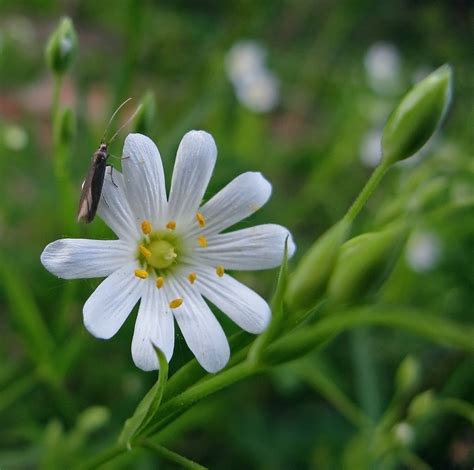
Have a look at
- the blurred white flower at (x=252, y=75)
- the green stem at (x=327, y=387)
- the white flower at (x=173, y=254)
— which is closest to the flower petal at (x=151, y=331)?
the white flower at (x=173, y=254)

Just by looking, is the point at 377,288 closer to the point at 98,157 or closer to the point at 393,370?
the point at 98,157

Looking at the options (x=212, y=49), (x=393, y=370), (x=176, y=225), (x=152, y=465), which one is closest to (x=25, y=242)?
(x=152, y=465)

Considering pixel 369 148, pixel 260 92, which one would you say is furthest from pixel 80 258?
pixel 260 92

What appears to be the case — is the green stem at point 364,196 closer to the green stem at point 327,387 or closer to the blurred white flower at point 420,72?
the green stem at point 327,387

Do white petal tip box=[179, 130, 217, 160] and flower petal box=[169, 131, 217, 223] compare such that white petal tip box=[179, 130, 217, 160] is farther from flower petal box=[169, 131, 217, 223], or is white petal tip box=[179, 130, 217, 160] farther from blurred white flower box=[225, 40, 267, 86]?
blurred white flower box=[225, 40, 267, 86]

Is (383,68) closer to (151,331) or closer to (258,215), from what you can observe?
(258,215)

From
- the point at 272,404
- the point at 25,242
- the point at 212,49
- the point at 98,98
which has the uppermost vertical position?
the point at 212,49

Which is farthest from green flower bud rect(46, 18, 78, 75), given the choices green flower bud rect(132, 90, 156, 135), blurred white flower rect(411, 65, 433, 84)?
blurred white flower rect(411, 65, 433, 84)
